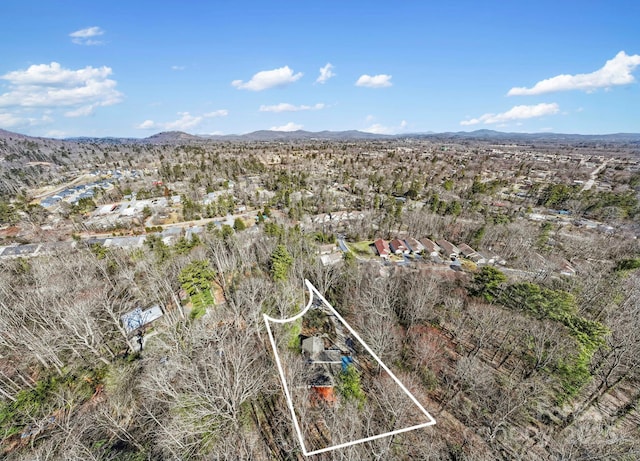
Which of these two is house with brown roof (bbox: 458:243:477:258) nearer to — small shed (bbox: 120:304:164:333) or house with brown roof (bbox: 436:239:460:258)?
house with brown roof (bbox: 436:239:460:258)

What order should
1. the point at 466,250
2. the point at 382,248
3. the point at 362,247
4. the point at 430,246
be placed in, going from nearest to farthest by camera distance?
the point at 466,250
the point at 382,248
the point at 430,246
the point at 362,247

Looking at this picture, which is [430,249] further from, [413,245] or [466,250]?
[466,250]

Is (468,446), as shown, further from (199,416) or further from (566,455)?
(199,416)

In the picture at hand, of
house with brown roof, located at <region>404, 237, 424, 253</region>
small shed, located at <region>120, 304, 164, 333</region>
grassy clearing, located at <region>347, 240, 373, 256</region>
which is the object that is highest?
small shed, located at <region>120, 304, 164, 333</region>

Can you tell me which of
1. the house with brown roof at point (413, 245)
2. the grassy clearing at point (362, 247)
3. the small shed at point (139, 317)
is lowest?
the grassy clearing at point (362, 247)

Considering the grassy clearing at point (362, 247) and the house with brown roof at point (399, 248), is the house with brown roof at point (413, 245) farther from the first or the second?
the grassy clearing at point (362, 247)

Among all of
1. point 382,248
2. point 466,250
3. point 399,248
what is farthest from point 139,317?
point 466,250

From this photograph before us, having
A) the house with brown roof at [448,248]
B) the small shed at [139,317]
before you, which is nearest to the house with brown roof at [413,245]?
the house with brown roof at [448,248]

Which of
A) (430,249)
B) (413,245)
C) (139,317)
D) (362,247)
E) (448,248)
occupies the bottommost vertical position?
(362,247)

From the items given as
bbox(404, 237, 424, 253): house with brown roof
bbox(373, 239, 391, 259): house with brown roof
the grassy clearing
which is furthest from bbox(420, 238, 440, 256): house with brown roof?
the grassy clearing
